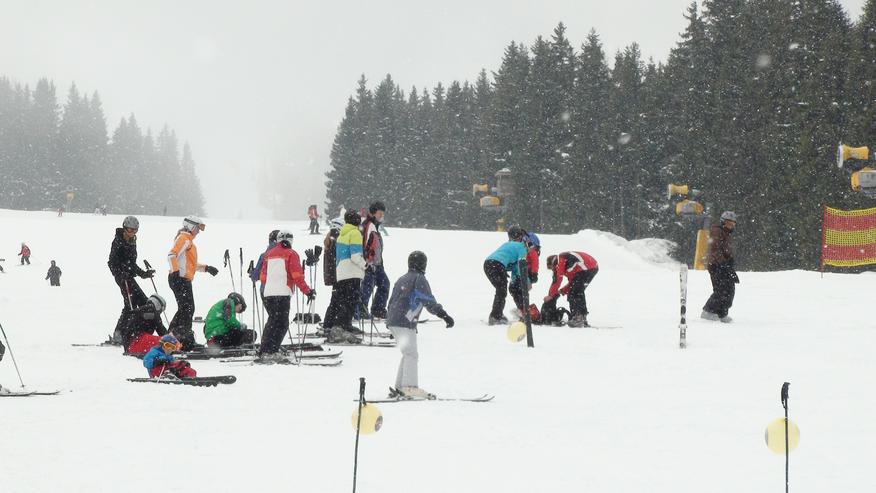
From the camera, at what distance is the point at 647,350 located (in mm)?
11617

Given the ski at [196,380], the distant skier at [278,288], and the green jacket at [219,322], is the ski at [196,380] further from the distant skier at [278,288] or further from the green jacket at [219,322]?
the green jacket at [219,322]

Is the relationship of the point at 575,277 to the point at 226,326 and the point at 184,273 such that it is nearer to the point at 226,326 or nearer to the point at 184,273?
the point at 226,326

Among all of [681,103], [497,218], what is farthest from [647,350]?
[497,218]

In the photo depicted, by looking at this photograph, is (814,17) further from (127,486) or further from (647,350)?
(127,486)

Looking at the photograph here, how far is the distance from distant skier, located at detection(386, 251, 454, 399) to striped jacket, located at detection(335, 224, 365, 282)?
13.4ft

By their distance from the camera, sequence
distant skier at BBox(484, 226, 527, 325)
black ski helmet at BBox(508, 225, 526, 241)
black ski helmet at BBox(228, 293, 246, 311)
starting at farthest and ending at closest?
distant skier at BBox(484, 226, 527, 325) < black ski helmet at BBox(508, 225, 526, 241) < black ski helmet at BBox(228, 293, 246, 311)

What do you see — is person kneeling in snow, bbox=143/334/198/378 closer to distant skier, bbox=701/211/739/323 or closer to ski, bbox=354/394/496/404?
ski, bbox=354/394/496/404

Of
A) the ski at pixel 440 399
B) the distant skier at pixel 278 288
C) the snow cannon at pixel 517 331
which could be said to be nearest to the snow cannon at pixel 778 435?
the ski at pixel 440 399

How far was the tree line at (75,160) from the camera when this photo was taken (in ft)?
328

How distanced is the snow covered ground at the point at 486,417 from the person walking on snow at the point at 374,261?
1227 mm

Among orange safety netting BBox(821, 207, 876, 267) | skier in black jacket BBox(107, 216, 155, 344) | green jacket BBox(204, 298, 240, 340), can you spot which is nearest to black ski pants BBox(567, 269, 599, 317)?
green jacket BBox(204, 298, 240, 340)

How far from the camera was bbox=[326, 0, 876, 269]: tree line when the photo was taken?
4197 cm

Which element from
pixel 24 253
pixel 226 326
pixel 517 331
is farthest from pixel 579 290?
pixel 24 253

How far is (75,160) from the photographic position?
10356 centimetres
